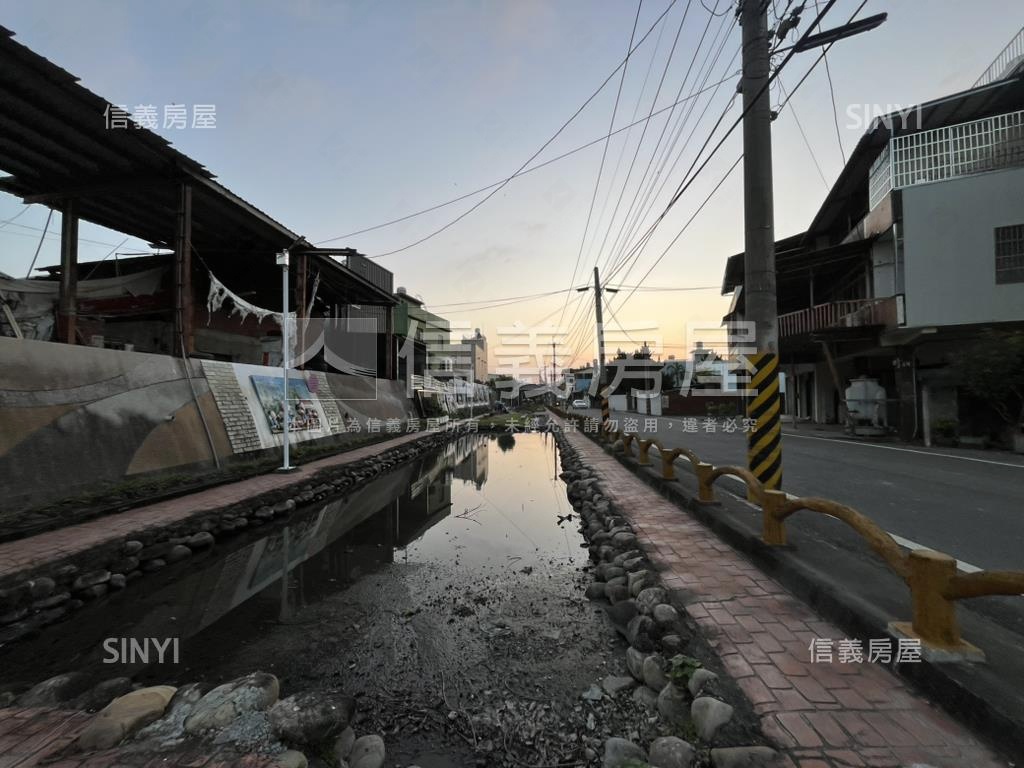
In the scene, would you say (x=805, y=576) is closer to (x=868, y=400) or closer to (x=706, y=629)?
(x=706, y=629)

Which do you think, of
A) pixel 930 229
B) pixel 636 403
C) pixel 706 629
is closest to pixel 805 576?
pixel 706 629

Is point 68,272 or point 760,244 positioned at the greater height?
point 68,272

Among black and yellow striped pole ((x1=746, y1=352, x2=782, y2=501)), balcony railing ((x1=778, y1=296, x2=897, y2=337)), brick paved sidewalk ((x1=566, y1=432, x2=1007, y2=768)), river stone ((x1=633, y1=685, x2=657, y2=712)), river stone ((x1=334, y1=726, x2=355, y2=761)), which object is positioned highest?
balcony railing ((x1=778, y1=296, x2=897, y2=337))

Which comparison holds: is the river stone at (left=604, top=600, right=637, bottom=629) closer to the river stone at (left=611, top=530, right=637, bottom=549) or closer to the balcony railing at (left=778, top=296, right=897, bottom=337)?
the river stone at (left=611, top=530, right=637, bottom=549)

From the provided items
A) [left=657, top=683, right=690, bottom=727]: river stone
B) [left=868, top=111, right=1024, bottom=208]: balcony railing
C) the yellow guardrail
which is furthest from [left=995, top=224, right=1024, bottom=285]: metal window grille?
[left=657, top=683, right=690, bottom=727]: river stone

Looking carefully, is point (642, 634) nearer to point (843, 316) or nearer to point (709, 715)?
point (709, 715)

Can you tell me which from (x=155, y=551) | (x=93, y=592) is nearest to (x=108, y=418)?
(x=155, y=551)

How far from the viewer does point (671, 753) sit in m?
2.25

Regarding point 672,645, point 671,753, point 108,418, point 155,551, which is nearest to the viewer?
point 671,753

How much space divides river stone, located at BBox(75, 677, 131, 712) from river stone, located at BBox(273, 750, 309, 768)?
5.14 ft

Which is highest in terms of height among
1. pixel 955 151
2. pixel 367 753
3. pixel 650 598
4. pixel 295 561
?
pixel 955 151

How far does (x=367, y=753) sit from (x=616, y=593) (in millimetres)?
2644

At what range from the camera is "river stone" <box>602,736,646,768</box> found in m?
2.37

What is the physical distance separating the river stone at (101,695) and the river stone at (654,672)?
3459 mm
